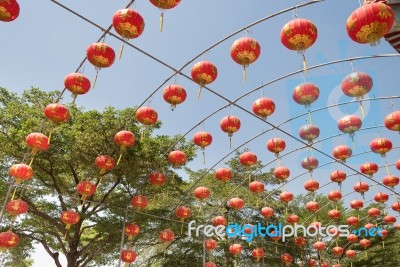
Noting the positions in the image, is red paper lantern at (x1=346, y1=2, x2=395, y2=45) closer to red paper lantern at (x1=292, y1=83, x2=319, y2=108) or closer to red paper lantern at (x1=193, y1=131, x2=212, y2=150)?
red paper lantern at (x1=292, y1=83, x2=319, y2=108)

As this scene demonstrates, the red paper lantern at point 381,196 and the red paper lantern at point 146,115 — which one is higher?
the red paper lantern at point 381,196

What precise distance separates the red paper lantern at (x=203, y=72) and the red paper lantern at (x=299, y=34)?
5.42 feet

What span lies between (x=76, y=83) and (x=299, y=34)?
419 cm

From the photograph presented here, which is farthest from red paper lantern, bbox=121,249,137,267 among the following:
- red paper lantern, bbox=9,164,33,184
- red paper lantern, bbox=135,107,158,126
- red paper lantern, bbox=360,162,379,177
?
red paper lantern, bbox=360,162,379,177

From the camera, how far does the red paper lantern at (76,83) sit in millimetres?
6602

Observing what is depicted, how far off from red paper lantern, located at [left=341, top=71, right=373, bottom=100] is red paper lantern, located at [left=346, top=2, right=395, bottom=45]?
6.25 ft

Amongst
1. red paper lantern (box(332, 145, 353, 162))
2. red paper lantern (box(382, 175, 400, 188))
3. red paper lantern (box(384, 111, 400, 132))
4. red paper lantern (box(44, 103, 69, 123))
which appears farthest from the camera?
red paper lantern (box(382, 175, 400, 188))

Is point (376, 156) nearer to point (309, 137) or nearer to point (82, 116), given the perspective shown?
point (309, 137)

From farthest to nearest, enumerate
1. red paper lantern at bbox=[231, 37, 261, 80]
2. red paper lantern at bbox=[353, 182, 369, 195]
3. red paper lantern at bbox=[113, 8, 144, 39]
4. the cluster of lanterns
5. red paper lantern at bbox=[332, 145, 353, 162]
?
1. red paper lantern at bbox=[353, 182, 369, 195]
2. red paper lantern at bbox=[332, 145, 353, 162]
3. red paper lantern at bbox=[231, 37, 261, 80]
4. red paper lantern at bbox=[113, 8, 144, 39]
5. the cluster of lanterns

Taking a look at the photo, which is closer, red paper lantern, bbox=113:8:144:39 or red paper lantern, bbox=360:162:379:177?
red paper lantern, bbox=113:8:144:39

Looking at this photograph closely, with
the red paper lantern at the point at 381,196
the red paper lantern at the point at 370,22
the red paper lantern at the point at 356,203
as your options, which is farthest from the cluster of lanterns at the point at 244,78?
the red paper lantern at the point at 356,203

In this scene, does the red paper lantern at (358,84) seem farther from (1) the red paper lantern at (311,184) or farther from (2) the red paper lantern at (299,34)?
(1) the red paper lantern at (311,184)

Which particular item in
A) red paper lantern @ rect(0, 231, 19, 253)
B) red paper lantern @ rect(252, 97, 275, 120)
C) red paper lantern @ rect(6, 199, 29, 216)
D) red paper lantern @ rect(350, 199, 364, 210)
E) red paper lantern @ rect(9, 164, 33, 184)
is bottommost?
red paper lantern @ rect(0, 231, 19, 253)

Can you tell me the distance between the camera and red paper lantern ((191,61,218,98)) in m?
6.60
